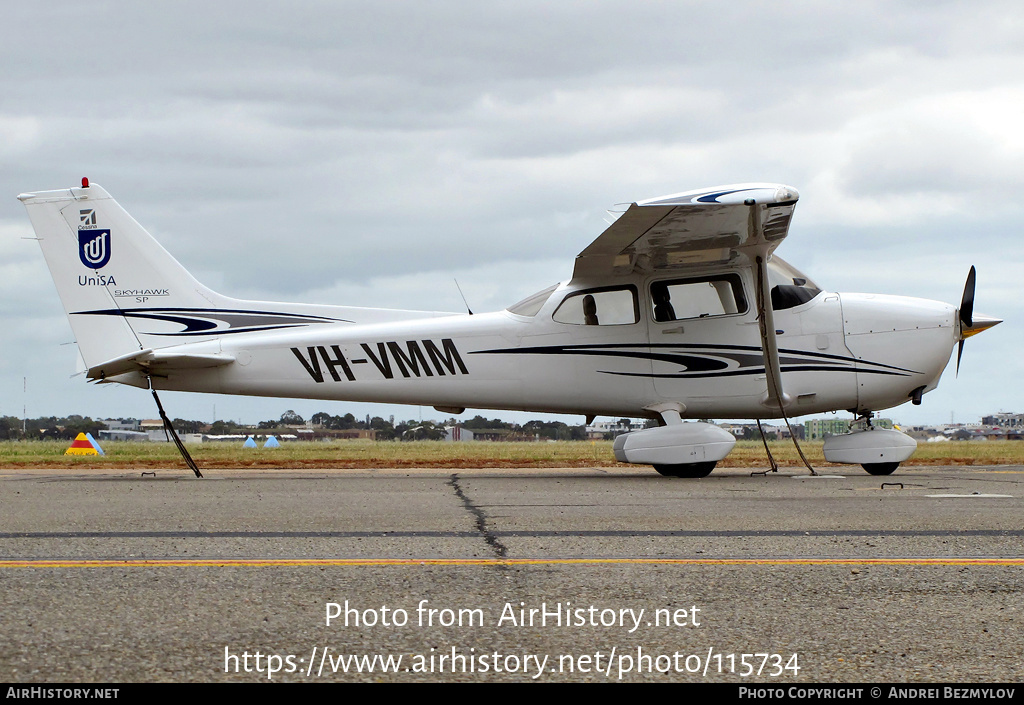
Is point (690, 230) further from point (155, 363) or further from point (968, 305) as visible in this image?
point (155, 363)

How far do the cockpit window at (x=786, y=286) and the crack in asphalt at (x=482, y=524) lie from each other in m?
4.97

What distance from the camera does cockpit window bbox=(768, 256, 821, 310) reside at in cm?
1257

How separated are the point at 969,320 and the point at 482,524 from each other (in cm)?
861

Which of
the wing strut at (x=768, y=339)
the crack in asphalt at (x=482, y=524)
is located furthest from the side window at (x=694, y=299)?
the crack in asphalt at (x=482, y=524)

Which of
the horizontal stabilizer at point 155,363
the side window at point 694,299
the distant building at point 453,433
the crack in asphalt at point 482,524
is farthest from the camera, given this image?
the distant building at point 453,433

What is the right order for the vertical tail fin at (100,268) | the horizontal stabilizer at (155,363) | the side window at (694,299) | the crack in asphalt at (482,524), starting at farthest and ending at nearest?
the vertical tail fin at (100,268), the horizontal stabilizer at (155,363), the side window at (694,299), the crack in asphalt at (482,524)

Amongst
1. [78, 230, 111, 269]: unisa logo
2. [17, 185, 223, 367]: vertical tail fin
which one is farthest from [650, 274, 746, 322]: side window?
[78, 230, 111, 269]: unisa logo

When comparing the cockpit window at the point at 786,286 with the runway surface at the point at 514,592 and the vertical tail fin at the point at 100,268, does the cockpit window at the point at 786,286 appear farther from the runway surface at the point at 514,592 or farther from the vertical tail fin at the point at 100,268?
the vertical tail fin at the point at 100,268

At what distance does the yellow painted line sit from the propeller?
8217mm

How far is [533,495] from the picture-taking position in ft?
30.9

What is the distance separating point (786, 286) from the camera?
12.6m

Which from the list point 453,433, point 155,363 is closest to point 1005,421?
point 453,433

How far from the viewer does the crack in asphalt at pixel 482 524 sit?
18.1 ft

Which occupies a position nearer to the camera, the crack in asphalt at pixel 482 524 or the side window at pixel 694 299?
the crack in asphalt at pixel 482 524
